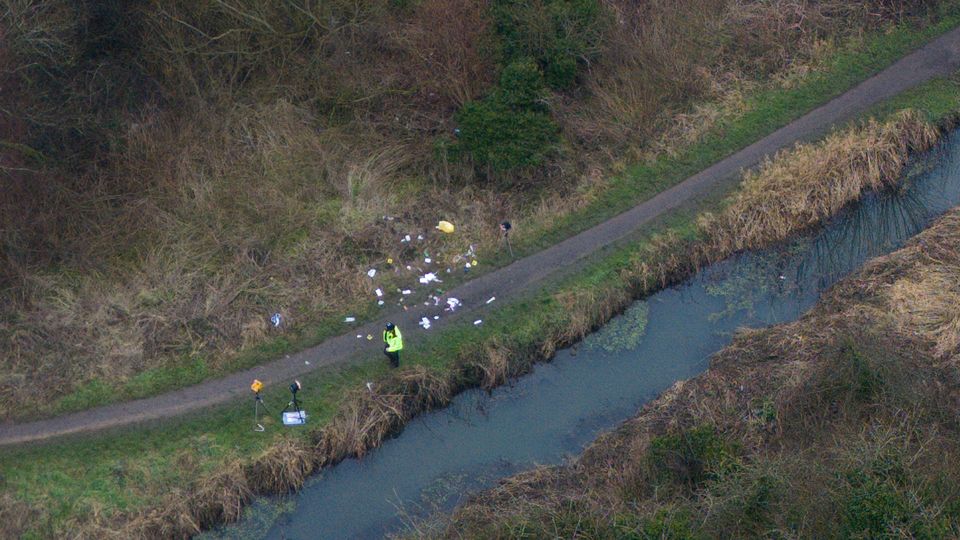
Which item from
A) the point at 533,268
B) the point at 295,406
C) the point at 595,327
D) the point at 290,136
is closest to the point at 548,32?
the point at 533,268

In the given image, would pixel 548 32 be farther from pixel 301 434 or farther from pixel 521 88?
pixel 301 434

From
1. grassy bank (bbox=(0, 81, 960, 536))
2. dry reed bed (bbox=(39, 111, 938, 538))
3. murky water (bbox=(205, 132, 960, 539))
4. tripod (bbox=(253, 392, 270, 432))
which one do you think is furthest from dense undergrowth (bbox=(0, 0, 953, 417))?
murky water (bbox=(205, 132, 960, 539))

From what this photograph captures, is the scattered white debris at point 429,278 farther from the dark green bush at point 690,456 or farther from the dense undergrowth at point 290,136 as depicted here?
the dark green bush at point 690,456

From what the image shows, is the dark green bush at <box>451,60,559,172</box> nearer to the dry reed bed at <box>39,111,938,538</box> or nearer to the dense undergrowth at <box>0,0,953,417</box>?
the dense undergrowth at <box>0,0,953,417</box>

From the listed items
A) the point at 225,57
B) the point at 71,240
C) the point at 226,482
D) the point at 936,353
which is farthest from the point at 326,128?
the point at 936,353

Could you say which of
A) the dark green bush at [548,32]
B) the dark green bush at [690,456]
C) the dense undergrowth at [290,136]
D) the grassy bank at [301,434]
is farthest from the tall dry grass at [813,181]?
the dark green bush at [690,456]

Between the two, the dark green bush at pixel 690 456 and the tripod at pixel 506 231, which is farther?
the tripod at pixel 506 231
